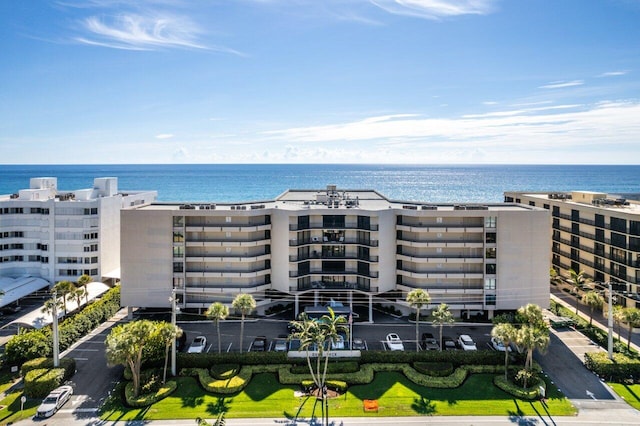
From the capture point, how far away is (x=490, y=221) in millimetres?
59344

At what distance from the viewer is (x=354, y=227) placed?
203 feet

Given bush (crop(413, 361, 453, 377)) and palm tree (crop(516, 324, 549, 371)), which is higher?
palm tree (crop(516, 324, 549, 371))

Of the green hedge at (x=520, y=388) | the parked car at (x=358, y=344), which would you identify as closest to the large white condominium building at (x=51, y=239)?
the parked car at (x=358, y=344)

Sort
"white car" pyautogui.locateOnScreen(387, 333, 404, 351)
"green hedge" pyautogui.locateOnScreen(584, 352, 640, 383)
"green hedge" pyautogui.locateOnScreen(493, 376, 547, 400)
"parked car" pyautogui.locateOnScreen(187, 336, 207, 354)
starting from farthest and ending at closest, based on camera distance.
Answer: "white car" pyautogui.locateOnScreen(387, 333, 404, 351) → "parked car" pyautogui.locateOnScreen(187, 336, 207, 354) → "green hedge" pyautogui.locateOnScreen(584, 352, 640, 383) → "green hedge" pyautogui.locateOnScreen(493, 376, 547, 400)

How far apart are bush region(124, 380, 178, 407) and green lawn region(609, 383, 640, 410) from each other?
1671 inches

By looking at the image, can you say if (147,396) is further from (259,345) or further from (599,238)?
(599,238)

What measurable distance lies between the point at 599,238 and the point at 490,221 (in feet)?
64.3

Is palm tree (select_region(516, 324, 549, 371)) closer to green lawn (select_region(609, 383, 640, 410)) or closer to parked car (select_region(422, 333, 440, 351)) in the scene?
green lawn (select_region(609, 383, 640, 410))

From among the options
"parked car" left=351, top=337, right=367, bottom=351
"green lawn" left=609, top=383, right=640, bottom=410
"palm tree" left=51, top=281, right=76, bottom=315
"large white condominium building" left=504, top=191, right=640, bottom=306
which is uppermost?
"large white condominium building" left=504, top=191, right=640, bottom=306

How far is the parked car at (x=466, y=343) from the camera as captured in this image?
163ft

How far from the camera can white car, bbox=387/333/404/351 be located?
1980 inches

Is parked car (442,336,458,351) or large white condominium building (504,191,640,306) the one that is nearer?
parked car (442,336,458,351)

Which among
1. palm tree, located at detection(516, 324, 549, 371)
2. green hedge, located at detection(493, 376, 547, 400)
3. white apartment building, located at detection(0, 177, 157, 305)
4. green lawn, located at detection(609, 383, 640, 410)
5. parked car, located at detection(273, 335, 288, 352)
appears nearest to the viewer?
green lawn, located at detection(609, 383, 640, 410)

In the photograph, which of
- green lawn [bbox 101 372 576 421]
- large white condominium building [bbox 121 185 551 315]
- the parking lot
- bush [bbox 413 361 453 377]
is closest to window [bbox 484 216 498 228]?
large white condominium building [bbox 121 185 551 315]
